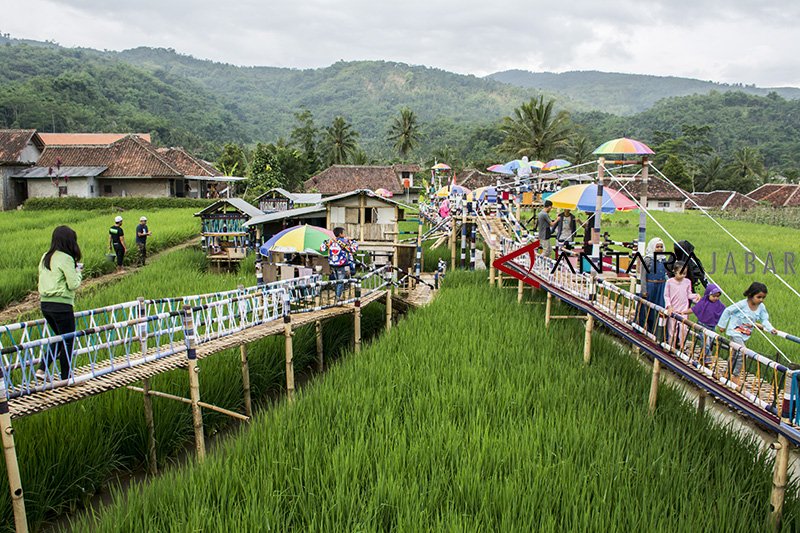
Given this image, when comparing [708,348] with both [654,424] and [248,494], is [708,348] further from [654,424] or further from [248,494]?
[248,494]

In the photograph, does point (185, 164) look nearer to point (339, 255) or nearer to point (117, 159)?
point (117, 159)

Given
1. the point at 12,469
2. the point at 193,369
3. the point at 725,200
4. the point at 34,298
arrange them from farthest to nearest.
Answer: the point at 725,200 → the point at 34,298 → the point at 193,369 → the point at 12,469

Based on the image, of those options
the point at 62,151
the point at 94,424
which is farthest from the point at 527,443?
the point at 62,151

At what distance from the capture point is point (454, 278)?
16781 millimetres

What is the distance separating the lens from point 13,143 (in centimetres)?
3400

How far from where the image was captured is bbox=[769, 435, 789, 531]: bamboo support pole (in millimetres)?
4734

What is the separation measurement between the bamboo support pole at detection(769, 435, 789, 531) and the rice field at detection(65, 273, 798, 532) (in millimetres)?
110

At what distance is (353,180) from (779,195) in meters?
38.1

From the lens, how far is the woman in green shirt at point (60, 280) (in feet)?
19.0

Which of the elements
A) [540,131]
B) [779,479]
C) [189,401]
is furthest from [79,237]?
[540,131]

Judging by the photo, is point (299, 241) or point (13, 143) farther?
point (13, 143)

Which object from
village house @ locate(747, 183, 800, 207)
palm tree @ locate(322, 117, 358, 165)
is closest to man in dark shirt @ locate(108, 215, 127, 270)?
palm tree @ locate(322, 117, 358, 165)

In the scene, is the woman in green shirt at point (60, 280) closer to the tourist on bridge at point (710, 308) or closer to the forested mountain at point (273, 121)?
the tourist on bridge at point (710, 308)

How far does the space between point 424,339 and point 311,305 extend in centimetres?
220
